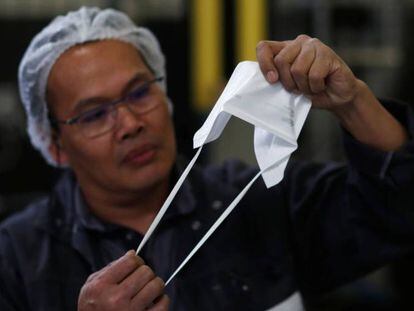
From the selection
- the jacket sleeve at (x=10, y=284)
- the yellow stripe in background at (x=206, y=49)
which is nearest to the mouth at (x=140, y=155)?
the jacket sleeve at (x=10, y=284)

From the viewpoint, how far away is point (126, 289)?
112 cm

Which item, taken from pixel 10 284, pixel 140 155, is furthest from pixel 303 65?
pixel 10 284

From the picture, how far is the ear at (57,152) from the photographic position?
1625 millimetres

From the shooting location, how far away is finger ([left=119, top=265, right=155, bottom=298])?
112 centimetres

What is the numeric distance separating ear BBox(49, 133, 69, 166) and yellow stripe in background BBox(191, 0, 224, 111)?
108 centimetres

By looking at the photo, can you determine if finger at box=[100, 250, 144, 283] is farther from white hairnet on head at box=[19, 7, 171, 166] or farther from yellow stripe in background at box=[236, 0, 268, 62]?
yellow stripe in background at box=[236, 0, 268, 62]

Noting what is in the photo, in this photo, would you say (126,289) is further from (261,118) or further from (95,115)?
(95,115)

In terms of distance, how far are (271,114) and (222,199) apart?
468 mm

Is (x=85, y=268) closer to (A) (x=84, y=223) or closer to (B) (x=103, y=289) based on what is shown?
(A) (x=84, y=223)

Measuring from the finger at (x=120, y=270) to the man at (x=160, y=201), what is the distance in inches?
7.3

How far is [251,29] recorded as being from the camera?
2623 mm

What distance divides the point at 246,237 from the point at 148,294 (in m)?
0.43

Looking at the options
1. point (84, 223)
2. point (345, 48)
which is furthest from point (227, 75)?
point (84, 223)

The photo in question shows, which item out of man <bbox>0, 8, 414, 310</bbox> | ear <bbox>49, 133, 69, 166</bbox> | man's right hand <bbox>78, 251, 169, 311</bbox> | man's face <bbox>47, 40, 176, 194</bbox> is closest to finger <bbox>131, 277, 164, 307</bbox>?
man's right hand <bbox>78, 251, 169, 311</bbox>
